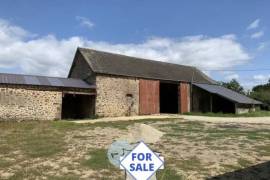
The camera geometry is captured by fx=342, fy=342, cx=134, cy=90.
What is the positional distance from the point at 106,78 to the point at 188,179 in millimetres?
17854

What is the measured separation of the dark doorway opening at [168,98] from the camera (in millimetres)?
32750

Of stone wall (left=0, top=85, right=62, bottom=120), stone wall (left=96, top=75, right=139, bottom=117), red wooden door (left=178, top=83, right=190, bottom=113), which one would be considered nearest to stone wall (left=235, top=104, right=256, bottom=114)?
red wooden door (left=178, top=83, right=190, bottom=113)

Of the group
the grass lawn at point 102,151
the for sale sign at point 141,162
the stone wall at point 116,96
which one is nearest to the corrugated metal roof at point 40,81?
the stone wall at point 116,96

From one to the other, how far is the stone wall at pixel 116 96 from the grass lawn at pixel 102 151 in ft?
24.6

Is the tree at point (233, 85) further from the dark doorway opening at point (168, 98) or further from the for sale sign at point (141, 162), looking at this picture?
the for sale sign at point (141, 162)

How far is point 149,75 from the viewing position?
2961 cm

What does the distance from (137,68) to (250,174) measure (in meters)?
20.9

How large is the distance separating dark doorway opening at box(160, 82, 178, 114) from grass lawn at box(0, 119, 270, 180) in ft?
47.2

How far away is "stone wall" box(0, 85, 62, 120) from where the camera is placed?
21.4 metres

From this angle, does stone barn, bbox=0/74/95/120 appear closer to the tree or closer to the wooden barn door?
the wooden barn door

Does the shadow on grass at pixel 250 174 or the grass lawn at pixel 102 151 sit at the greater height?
the grass lawn at pixel 102 151

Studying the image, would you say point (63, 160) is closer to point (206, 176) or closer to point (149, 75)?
point (206, 176)

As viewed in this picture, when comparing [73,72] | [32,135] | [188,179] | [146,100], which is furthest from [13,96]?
[188,179]

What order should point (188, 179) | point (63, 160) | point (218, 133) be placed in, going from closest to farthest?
point (188, 179) < point (63, 160) < point (218, 133)
